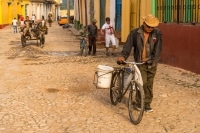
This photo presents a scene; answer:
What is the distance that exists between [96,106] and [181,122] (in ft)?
5.80

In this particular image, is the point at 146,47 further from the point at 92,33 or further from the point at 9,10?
the point at 9,10

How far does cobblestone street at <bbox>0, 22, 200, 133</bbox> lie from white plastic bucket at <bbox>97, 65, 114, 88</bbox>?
18.3 inches

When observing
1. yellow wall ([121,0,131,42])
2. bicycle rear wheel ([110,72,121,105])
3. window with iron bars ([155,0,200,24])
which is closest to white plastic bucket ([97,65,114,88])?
bicycle rear wheel ([110,72,121,105])

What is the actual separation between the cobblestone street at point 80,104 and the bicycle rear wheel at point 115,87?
0.48 ft

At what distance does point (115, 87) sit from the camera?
700 cm

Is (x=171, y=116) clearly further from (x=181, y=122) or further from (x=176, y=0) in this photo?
(x=176, y=0)

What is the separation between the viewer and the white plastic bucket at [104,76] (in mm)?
6965

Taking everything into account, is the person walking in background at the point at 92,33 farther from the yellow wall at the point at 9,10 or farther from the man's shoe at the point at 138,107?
the yellow wall at the point at 9,10

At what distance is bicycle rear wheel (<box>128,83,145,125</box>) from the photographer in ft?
19.7

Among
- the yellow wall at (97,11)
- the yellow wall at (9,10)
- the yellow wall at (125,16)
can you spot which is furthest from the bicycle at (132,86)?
the yellow wall at (9,10)

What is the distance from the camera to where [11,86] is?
921 centimetres

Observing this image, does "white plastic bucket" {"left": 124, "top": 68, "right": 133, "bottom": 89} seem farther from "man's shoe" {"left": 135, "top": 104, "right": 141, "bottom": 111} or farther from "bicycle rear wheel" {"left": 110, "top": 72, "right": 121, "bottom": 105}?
"man's shoe" {"left": 135, "top": 104, "right": 141, "bottom": 111}

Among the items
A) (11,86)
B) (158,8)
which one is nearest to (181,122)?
(11,86)

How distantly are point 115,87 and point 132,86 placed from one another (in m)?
0.82
